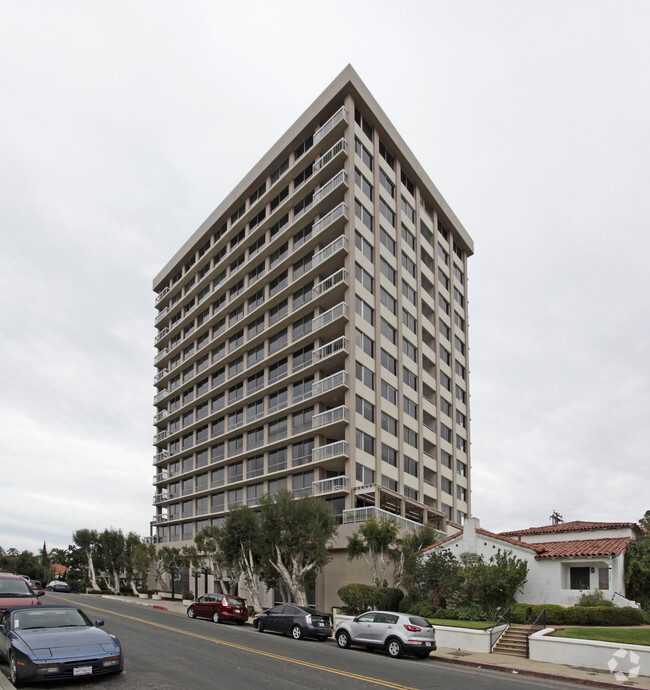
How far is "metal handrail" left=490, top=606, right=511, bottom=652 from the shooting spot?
23547 millimetres

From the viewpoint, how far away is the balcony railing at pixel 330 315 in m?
45.8

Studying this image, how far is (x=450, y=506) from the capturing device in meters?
58.8

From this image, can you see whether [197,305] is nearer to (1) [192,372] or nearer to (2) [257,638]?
(1) [192,372]

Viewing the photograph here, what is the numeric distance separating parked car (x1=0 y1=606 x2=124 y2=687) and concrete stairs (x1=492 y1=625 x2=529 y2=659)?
14.6 m

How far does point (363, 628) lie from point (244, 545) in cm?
1686

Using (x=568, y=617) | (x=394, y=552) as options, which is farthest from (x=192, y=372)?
(x=568, y=617)

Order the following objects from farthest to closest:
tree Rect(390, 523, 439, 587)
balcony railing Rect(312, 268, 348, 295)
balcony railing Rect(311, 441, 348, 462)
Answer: balcony railing Rect(312, 268, 348, 295), balcony railing Rect(311, 441, 348, 462), tree Rect(390, 523, 439, 587)

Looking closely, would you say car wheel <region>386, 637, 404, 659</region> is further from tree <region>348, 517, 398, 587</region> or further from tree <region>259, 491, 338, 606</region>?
tree <region>259, 491, 338, 606</region>

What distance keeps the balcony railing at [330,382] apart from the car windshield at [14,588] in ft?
85.6

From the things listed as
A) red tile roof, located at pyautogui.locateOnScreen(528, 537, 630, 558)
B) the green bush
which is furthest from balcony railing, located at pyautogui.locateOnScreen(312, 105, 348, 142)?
red tile roof, located at pyautogui.locateOnScreen(528, 537, 630, 558)

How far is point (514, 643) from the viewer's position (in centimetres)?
2328

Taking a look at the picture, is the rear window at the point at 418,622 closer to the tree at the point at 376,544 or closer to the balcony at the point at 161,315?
the tree at the point at 376,544

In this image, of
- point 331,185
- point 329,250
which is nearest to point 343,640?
point 329,250

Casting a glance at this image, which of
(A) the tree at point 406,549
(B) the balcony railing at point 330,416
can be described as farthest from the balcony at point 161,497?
(A) the tree at point 406,549
